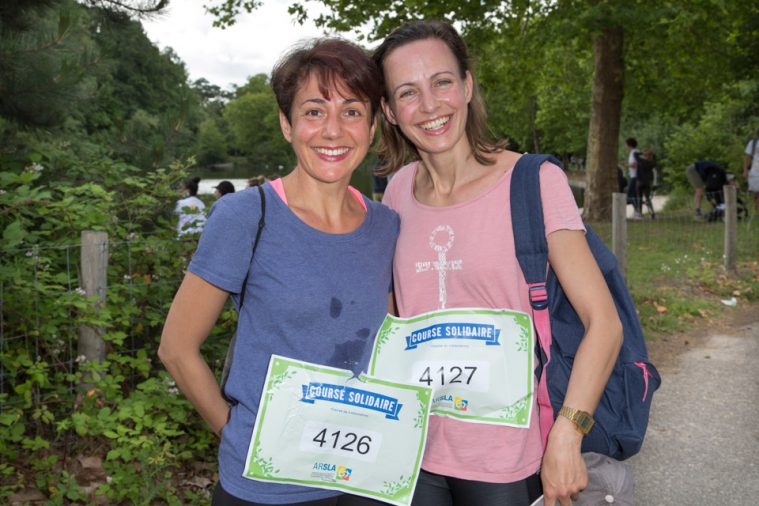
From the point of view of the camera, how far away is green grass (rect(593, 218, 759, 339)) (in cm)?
829

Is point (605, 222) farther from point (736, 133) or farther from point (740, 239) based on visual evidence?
point (736, 133)

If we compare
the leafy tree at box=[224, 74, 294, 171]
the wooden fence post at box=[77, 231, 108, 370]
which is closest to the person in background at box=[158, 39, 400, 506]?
the wooden fence post at box=[77, 231, 108, 370]

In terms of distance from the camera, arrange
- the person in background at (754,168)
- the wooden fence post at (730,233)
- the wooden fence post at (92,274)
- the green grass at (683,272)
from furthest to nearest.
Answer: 1. the person in background at (754,168)
2. the wooden fence post at (730,233)
3. the green grass at (683,272)
4. the wooden fence post at (92,274)

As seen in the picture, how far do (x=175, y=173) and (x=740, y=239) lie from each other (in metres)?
10.6

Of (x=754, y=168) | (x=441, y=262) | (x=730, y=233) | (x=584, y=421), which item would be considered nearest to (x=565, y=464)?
(x=584, y=421)

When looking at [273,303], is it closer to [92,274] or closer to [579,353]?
[579,353]

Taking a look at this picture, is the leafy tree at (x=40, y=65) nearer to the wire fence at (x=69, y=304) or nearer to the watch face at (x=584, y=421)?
the wire fence at (x=69, y=304)

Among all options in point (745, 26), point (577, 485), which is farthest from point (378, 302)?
point (745, 26)

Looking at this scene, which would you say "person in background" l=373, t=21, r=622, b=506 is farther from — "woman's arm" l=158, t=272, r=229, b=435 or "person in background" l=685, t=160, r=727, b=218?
"person in background" l=685, t=160, r=727, b=218

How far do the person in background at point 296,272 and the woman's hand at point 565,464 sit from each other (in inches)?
19.8

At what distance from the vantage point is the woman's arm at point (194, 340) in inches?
77.3

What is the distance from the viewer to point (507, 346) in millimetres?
1977

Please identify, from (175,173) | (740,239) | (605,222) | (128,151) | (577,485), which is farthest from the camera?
(605,222)

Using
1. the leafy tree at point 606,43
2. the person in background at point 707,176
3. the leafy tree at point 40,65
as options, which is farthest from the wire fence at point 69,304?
the person in background at point 707,176
